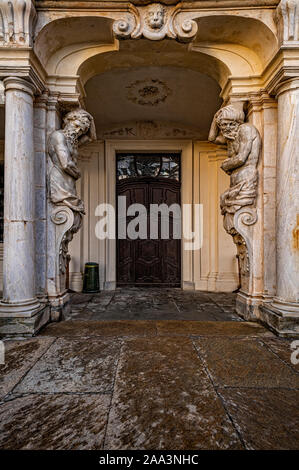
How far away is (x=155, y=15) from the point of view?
2869mm

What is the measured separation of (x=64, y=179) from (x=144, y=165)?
10.2 feet

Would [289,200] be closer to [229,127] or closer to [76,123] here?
[229,127]

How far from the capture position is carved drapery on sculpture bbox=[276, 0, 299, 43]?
2598 mm

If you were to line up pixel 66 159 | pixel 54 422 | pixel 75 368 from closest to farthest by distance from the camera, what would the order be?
1. pixel 54 422
2. pixel 75 368
3. pixel 66 159

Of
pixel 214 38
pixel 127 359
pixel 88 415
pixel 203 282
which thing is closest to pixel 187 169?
pixel 203 282

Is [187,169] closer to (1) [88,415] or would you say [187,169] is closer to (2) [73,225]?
(2) [73,225]

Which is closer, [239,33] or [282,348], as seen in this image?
[282,348]

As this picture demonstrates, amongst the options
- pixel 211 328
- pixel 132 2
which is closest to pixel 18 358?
pixel 211 328

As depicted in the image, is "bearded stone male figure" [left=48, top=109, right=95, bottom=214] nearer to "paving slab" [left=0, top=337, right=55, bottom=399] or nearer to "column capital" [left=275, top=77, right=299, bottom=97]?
"paving slab" [left=0, top=337, right=55, bottom=399]

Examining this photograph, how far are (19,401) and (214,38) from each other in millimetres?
3778

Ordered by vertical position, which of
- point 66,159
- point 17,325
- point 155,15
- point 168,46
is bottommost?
point 17,325

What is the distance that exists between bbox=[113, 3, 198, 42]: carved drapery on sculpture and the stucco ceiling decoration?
4.50ft

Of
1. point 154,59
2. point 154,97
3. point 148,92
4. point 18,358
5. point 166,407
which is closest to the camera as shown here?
point 166,407

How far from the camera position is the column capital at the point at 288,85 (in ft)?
8.81
